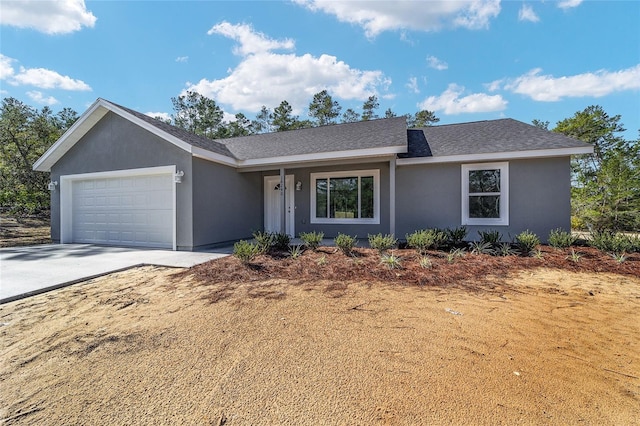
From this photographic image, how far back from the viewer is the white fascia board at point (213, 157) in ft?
24.9

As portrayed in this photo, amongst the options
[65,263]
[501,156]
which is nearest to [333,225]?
[501,156]

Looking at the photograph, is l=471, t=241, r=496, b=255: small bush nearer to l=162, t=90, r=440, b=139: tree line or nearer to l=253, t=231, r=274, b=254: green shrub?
l=253, t=231, r=274, b=254: green shrub

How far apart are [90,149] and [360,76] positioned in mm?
13119

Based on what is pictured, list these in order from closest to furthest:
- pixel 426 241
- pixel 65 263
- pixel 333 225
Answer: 1. pixel 65 263
2. pixel 426 241
3. pixel 333 225

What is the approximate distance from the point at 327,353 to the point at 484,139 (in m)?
9.12

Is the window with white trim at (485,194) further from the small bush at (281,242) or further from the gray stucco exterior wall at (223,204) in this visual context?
the gray stucco exterior wall at (223,204)

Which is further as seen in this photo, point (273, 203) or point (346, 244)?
point (273, 203)

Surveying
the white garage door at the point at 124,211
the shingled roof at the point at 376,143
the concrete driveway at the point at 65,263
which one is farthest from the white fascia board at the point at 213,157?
the concrete driveway at the point at 65,263

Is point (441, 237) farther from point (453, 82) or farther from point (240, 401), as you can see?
point (453, 82)

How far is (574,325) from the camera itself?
3.01 m

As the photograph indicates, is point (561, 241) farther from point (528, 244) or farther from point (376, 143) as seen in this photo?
point (376, 143)

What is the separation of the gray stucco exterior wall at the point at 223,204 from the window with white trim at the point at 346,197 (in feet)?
7.48

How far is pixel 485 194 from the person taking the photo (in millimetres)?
8438

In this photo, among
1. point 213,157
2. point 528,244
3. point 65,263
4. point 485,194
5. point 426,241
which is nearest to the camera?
point 65,263
